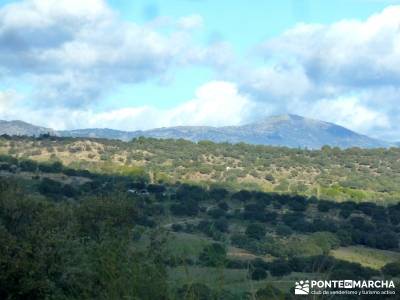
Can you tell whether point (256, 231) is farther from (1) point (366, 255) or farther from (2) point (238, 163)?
(2) point (238, 163)

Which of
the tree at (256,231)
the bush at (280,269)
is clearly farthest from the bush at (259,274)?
the tree at (256,231)

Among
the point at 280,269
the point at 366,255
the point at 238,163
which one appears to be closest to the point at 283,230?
the point at 366,255

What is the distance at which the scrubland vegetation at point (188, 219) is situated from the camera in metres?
14.5


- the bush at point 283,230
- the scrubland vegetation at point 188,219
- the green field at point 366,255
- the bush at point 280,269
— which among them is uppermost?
the scrubland vegetation at point 188,219

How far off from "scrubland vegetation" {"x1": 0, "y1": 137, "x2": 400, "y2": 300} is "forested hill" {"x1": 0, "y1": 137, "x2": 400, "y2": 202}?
0.86 feet

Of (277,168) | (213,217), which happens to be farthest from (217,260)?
(277,168)

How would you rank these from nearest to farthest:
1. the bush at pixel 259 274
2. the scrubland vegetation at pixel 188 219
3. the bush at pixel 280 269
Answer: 1. the scrubland vegetation at pixel 188 219
2. the bush at pixel 259 274
3. the bush at pixel 280 269

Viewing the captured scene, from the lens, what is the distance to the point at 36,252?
55.7 ft

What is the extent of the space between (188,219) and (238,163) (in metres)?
47.0

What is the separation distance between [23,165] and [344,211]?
3345 centimetres

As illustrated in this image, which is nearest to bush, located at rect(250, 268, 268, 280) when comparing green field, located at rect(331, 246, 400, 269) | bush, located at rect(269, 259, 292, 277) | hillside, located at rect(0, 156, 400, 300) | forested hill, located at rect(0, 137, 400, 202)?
hillside, located at rect(0, 156, 400, 300)

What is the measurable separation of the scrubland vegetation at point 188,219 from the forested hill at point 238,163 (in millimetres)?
262

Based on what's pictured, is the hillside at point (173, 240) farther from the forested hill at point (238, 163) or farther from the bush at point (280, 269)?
the forested hill at point (238, 163)

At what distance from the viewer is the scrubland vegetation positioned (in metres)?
14.5
